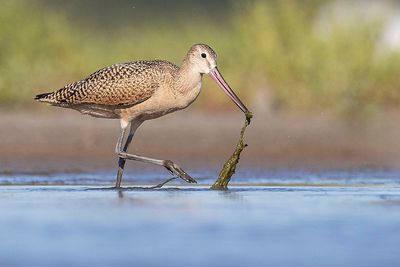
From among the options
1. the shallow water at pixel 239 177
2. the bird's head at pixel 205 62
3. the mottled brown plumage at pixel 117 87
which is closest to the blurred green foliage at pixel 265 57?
the shallow water at pixel 239 177

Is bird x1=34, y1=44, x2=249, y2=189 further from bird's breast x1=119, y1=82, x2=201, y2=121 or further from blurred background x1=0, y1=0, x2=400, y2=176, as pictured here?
blurred background x1=0, y1=0, x2=400, y2=176

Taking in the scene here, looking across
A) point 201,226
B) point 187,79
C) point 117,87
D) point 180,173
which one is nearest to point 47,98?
point 117,87

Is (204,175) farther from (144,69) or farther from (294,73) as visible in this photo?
(294,73)

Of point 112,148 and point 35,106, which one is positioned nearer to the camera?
point 112,148

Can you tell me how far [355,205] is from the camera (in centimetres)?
952

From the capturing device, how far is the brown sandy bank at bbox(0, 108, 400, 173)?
13750 mm

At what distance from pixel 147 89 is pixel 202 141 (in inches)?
141

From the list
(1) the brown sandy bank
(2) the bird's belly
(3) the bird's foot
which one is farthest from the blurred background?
(3) the bird's foot

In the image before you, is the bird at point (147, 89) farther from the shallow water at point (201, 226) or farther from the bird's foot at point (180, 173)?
the shallow water at point (201, 226)

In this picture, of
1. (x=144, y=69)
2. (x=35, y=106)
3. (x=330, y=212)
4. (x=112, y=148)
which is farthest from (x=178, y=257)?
(x=35, y=106)

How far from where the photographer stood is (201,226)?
8.35 meters

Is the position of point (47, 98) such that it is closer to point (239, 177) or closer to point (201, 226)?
point (239, 177)

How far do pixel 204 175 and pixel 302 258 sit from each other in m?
5.68

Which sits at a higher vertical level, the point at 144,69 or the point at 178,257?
the point at 144,69
